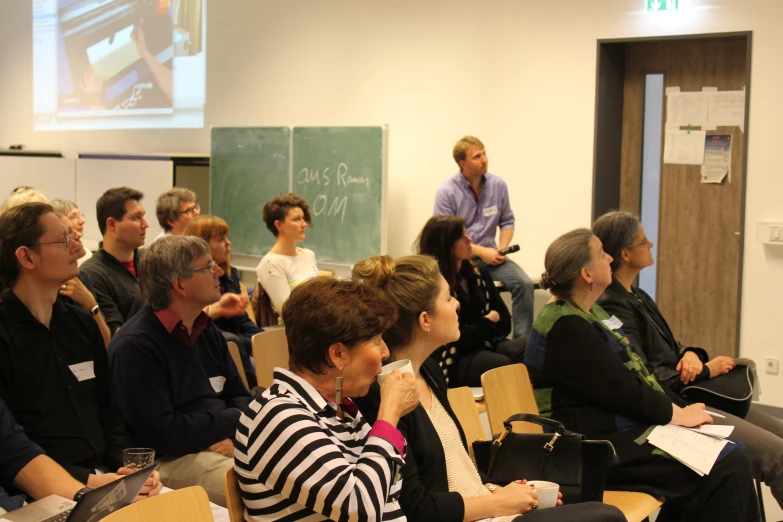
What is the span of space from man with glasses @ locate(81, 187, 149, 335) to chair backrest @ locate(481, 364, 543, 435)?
70.4 inches

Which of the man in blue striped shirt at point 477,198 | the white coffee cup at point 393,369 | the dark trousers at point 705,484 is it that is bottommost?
the dark trousers at point 705,484

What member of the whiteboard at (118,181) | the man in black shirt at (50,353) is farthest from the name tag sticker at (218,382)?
the whiteboard at (118,181)

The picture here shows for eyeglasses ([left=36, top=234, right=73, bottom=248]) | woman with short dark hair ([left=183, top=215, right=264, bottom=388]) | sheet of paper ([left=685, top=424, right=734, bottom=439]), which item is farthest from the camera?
woman with short dark hair ([left=183, top=215, right=264, bottom=388])

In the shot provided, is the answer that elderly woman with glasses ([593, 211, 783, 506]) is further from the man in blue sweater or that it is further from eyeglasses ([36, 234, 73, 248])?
eyeglasses ([36, 234, 73, 248])

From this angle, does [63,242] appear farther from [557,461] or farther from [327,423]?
[557,461]

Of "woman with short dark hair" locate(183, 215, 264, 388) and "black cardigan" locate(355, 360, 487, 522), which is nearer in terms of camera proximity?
"black cardigan" locate(355, 360, 487, 522)

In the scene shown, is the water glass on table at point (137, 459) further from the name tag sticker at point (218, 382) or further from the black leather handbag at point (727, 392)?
the black leather handbag at point (727, 392)

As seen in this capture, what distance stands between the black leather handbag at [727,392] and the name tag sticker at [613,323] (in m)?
0.47

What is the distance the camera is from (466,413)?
9.09ft

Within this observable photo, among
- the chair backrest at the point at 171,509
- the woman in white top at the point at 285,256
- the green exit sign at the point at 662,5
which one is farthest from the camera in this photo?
the green exit sign at the point at 662,5

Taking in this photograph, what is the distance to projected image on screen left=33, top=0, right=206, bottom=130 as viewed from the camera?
322 inches

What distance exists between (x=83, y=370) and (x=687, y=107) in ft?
15.2

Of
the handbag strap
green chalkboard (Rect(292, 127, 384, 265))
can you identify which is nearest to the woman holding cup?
the handbag strap

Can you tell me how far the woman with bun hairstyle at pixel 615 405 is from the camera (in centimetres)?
286
